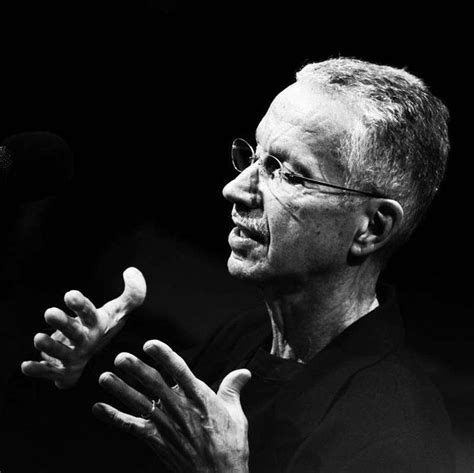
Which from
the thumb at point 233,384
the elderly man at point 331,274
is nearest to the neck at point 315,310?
the elderly man at point 331,274

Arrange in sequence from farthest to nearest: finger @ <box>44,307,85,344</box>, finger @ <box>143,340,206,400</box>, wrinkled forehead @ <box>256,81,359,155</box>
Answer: wrinkled forehead @ <box>256,81,359,155</box>, finger @ <box>44,307,85,344</box>, finger @ <box>143,340,206,400</box>

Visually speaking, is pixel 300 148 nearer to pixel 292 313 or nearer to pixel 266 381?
pixel 292 313

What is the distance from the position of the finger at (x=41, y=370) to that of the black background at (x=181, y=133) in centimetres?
38

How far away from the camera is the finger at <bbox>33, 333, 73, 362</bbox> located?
57.4 inches

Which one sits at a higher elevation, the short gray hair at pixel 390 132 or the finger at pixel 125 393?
the short gray hair at pixel 390 132

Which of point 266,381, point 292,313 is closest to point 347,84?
point 292,313

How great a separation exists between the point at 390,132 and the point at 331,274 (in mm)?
311

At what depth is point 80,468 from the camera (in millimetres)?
2000

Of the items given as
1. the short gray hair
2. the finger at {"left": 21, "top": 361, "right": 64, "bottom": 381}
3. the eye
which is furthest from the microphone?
the short gray hair

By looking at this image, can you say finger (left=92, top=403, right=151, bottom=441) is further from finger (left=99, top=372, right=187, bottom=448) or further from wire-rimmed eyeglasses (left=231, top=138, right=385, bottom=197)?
wire-rimmed eyeglasses (left=231, top=138, right=385, bottom=197)

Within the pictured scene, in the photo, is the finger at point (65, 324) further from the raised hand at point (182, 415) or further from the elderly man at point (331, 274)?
the raised hand at point (182, 415)

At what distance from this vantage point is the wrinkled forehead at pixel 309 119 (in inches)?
63.3

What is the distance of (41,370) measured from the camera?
154cm

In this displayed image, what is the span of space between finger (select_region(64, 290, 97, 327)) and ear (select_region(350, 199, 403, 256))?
540 mm
